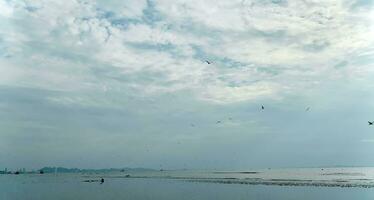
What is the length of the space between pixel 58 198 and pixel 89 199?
833 cm

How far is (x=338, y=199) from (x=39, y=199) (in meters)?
50.6

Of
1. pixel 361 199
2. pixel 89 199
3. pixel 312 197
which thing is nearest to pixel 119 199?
pixel 89 199

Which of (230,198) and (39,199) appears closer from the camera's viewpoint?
(230,198)

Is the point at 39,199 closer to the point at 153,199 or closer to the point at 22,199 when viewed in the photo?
the point at 22,199

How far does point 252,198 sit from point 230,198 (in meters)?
3.54

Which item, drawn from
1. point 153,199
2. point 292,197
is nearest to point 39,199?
point 153,199

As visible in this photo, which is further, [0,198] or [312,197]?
[0,198]

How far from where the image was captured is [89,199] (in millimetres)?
Result: 68062

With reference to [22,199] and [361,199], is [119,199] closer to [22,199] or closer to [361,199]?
[22,199]

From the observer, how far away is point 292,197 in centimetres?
6184

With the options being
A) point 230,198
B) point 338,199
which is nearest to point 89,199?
point 230,198

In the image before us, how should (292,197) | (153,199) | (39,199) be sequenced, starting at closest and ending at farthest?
(292,197) → (153,199) → (39,199)

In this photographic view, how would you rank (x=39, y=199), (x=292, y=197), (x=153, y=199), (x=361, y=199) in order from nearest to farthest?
(x=361, y=199) < (x=292, y=197) < (x=153, y=199) < (x=39, y=199)

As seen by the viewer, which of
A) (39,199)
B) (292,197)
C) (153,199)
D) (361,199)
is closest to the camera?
(361,199)
